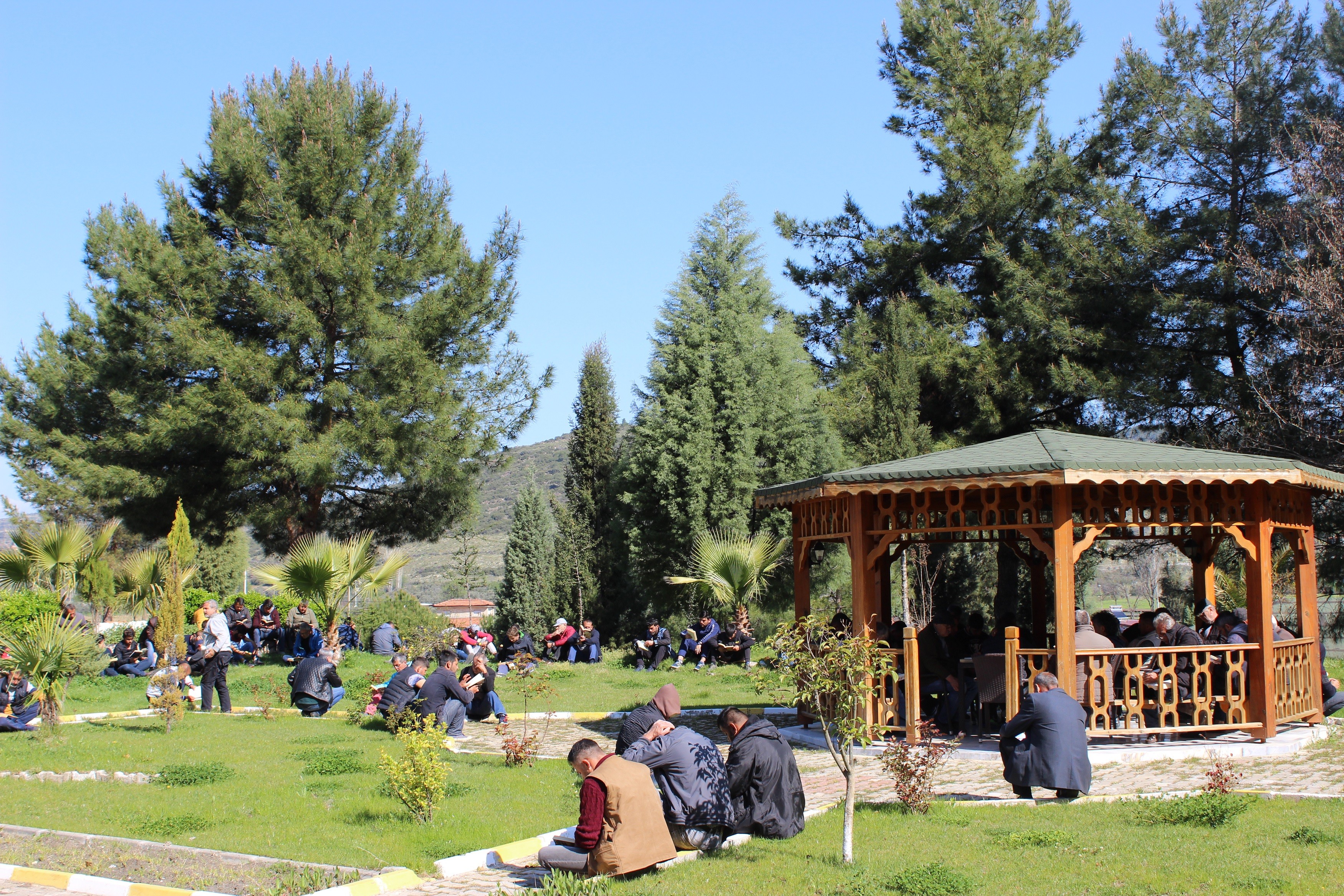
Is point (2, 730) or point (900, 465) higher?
point (900, 465)

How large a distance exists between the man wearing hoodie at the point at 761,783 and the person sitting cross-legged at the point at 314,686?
337 inches

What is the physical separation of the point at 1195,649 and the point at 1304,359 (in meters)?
13.2

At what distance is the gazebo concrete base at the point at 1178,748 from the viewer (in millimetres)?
10562

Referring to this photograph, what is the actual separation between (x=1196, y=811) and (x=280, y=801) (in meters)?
6.92

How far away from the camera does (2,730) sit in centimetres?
1254

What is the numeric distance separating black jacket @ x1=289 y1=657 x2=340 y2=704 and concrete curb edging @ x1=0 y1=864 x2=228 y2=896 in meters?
7.63

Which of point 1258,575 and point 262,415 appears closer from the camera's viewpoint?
point 1258,575

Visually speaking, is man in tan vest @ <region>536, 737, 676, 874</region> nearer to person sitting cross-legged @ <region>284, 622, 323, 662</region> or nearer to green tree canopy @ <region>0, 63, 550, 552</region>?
person sitting cross-legged @ <region>284, 622, 323, 662</region>

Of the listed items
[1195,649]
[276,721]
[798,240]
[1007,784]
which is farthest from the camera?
[798,240]

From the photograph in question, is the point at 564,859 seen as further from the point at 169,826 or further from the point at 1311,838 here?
the point at 1311,838

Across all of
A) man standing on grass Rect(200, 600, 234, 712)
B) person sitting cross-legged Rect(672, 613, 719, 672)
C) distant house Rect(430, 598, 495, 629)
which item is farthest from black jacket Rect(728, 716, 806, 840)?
distant house Rect(430, 598, 495, 629)

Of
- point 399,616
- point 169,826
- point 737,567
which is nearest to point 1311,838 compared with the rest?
point 169,826

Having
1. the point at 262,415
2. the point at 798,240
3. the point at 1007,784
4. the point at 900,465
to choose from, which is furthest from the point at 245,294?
the point at 1007,784

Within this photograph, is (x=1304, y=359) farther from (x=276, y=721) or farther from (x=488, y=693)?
(x=276, y=721)
